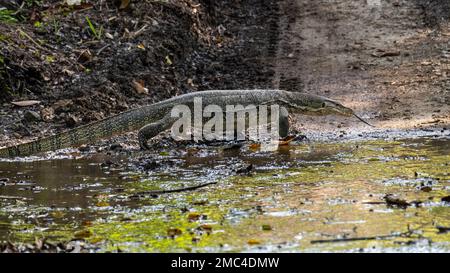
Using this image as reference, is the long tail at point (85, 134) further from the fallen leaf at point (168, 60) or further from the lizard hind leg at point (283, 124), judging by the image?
the fallen leaf at point (168, 60)

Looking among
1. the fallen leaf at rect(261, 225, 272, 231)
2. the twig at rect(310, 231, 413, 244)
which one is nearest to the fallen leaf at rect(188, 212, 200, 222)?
the fallen leaf at rect(261, 225, 272, 231)

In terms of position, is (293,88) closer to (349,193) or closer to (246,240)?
(349,193)

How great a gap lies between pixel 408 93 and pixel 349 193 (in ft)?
17.2

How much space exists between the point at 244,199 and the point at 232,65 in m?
6.85

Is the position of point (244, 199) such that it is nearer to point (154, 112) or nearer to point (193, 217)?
point (193, 217)

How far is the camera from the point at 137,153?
892cm

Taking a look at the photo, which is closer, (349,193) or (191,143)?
(349,193)

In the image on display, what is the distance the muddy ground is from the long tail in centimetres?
32

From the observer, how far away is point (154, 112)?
30.5 ft

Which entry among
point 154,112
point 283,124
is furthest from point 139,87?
point 283,124

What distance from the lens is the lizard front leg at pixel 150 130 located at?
360 inches

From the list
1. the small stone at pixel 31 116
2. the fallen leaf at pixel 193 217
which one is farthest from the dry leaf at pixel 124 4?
the fallen leaf at pixel 193 217

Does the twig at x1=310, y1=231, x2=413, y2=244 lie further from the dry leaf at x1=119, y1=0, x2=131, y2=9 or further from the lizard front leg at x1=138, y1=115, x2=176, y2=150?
the dry leaf at x1=119, y1=0, x2=131, y2=9
